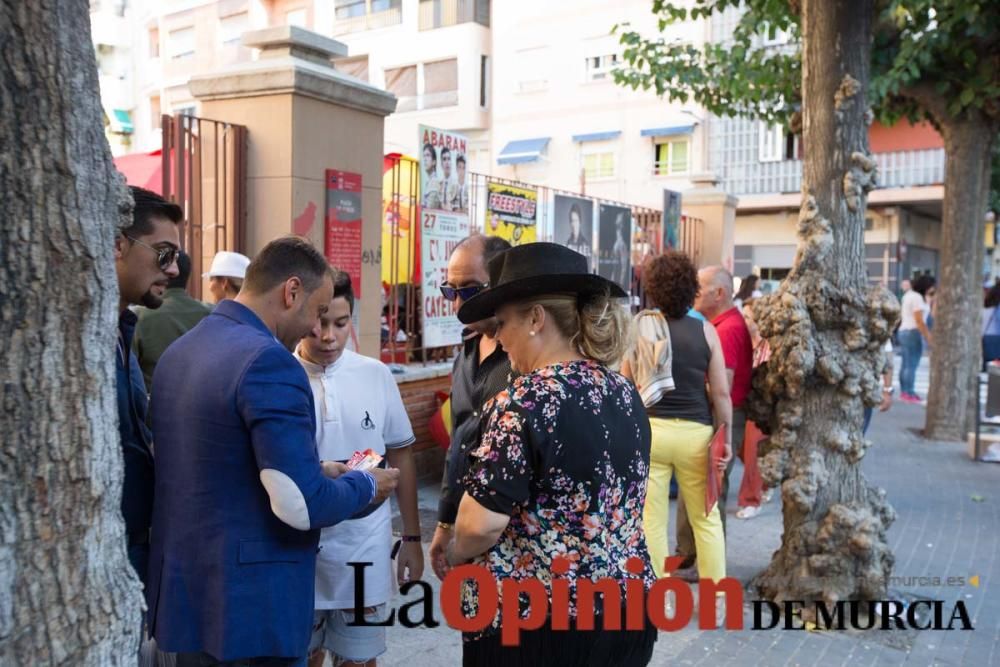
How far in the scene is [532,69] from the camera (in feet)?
98.1

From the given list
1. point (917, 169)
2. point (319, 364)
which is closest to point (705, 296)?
point (319, 364)

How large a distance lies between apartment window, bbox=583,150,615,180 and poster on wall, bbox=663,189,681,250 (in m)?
16.4

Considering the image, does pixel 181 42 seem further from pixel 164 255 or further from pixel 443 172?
pixel 164 255

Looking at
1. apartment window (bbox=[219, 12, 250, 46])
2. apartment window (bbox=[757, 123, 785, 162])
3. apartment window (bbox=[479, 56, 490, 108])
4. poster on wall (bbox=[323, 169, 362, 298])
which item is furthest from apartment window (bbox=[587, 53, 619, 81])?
poster on wall (bbox=[323, 169, 362, 298])

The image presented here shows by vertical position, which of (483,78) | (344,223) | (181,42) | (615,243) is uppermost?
(181,42)

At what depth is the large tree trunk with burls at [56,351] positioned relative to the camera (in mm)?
1410

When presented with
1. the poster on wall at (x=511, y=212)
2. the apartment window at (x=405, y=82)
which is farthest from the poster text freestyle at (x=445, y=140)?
the apartment window at (x=405, y=82)

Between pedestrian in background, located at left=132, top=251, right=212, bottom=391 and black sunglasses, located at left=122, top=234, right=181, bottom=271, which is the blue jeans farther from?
black sunglasses, located at left=122, top=234, right=181, bottom=271

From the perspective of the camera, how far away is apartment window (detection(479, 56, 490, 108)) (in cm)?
3075

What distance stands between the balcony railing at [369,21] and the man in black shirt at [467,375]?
30.1 m

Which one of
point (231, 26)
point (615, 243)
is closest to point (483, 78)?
point (231, 26)

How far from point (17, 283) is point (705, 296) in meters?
4.74

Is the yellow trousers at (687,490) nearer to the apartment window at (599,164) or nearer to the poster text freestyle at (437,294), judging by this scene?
the poster text freestyle at (437,294)

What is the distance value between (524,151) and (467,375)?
2662cm
